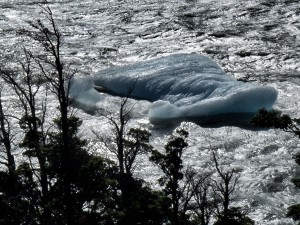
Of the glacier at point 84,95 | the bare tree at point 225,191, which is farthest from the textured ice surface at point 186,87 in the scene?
the bare tree at point 225,191

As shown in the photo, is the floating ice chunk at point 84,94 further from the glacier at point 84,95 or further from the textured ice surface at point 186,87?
the textured ice surface at point 186,87

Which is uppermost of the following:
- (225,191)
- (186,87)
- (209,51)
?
(209,51)

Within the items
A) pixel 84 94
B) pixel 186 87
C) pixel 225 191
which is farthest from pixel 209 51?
pixel 225 191

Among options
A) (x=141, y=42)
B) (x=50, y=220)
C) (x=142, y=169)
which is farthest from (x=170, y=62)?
(x=50, y=220)

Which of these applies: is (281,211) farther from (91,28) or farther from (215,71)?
(91,28)

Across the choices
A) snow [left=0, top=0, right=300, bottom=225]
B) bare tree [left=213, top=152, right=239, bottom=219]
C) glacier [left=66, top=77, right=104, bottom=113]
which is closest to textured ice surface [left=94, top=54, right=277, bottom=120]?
snow [left=0, top=0, right=300, bottom=225]

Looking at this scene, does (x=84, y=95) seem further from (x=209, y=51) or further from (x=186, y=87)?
(x=209, y=51)
